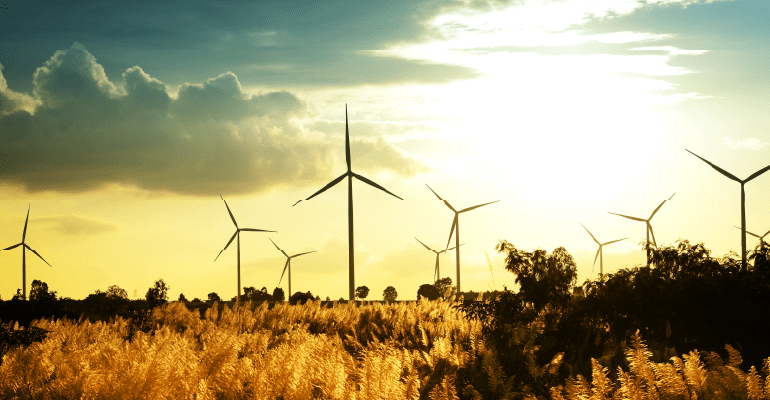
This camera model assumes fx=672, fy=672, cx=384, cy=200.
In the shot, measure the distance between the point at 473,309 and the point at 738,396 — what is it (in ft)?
55.0

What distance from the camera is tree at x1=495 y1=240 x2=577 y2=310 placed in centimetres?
2809

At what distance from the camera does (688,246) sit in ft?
94.3

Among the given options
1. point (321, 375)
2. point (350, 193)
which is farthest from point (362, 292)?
point (321, 375)

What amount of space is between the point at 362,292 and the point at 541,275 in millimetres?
132776

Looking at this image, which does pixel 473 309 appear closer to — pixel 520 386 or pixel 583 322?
→ pixel 583 322

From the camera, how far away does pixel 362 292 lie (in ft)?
522

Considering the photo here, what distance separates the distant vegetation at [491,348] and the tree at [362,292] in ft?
380

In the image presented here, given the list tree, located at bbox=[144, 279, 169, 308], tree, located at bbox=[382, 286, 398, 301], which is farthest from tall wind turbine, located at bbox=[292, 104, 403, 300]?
tree, located at bbox=[382, 286, 398, 301]

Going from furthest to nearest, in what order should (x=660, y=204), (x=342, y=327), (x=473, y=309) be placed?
(x=660, y=204) → (x=342, y=327) → (x=473, y=309)

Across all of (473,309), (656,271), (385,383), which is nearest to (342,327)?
(473,309)

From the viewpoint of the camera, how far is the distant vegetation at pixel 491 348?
13.1 m

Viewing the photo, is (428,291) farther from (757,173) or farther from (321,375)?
(321,375)

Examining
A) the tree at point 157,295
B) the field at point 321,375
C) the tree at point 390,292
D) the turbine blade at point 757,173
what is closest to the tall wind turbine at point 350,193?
the tree at point 157,295

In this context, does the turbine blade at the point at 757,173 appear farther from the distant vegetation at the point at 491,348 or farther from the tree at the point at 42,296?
the tree at the point at 42,296
